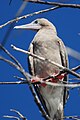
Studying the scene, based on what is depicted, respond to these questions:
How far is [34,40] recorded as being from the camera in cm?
389

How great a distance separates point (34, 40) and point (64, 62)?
57 cm

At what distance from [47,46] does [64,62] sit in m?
0.30

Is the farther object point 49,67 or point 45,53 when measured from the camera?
point 45,53

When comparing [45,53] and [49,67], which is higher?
[45,53]

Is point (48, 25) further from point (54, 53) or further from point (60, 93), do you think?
point (60, 93)

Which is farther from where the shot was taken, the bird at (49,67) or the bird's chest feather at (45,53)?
the bird's chest feather at (45,53)

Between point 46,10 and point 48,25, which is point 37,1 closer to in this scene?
point 46,10

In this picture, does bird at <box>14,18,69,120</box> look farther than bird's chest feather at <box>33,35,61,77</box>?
No

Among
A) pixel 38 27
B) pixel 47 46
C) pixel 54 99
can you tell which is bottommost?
pixel 54 99

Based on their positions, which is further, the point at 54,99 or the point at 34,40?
the point at 34,40

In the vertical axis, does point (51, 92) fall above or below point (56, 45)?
below

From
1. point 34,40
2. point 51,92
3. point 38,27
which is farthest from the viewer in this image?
point 38,27

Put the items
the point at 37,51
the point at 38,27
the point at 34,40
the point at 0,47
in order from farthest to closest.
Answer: the point at 38,27 < the point at 34,40 < the point at 37,51 < the point at 0,47

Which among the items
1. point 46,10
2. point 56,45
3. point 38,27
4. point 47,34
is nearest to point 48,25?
point 38,27
